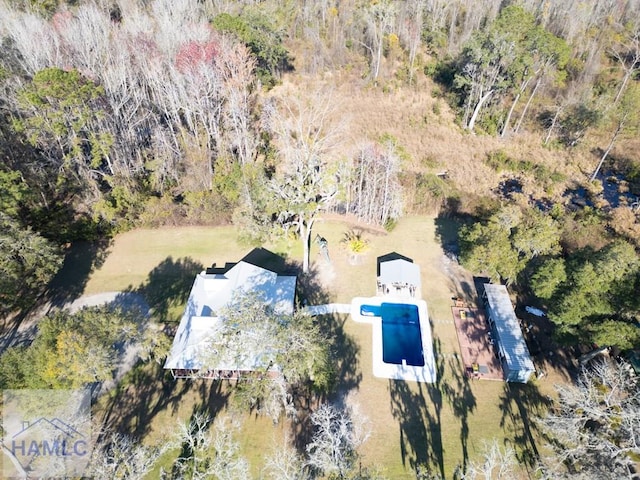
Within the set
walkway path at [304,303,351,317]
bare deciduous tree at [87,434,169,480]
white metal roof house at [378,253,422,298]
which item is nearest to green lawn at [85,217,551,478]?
walkway path at [304,303,351,317]

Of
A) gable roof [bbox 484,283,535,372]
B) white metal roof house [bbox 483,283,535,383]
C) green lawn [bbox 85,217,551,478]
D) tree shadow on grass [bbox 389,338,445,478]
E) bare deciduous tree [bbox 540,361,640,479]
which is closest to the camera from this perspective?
bare deciduous tree [bbox 540,361,640,479]

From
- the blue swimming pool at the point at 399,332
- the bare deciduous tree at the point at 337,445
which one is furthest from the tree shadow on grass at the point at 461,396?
the bare deciduous tree at the point at 337,445

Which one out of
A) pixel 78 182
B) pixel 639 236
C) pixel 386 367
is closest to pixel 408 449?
pixel 386 367

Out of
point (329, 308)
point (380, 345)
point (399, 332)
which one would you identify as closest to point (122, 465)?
point (329, 308)

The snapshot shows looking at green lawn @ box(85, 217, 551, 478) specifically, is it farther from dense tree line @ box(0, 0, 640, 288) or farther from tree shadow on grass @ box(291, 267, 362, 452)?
dense tree line @ box(0, 0, 640, 288)

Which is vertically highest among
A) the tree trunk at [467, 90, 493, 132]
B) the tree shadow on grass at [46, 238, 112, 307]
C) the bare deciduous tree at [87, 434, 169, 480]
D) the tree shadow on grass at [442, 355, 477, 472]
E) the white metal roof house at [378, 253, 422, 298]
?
the tree trunk at [467, 90, 493, 132]
